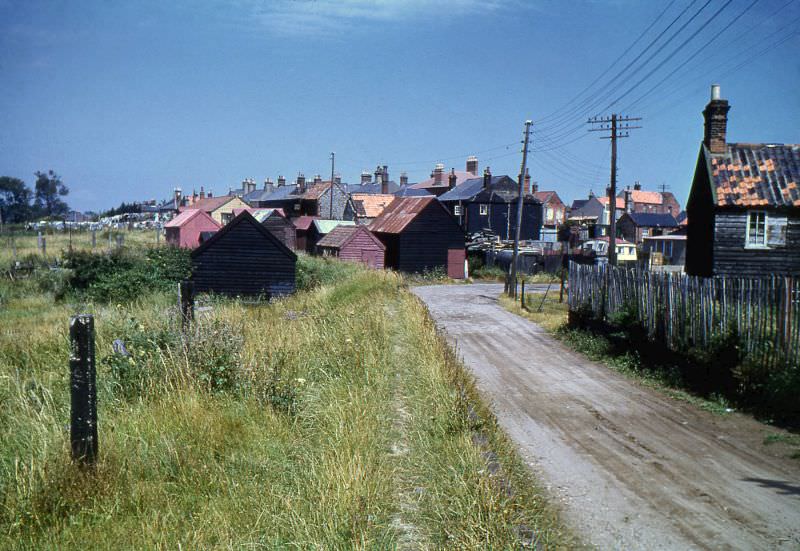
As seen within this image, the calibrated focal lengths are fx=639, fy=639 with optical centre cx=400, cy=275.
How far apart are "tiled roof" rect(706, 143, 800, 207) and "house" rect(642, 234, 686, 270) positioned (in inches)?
1176

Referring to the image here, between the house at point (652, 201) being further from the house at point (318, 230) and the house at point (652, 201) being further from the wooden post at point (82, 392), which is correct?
the wooden post at point (82, 392)

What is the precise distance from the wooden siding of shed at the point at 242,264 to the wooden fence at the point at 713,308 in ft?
70.6

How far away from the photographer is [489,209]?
60.1m

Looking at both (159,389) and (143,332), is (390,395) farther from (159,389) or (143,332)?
(143,332)

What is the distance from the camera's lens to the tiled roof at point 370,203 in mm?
75000

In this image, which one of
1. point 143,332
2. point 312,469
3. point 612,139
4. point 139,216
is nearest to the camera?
point 312,469

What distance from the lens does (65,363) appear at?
10.4 meters

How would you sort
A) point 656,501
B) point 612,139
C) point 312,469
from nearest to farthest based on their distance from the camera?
point 312,469 → point 656,501 → point 612,139

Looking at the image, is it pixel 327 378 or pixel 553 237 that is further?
pixel 553 237

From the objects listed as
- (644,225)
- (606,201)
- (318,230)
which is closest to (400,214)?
(318,230)

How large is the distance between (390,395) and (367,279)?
67.8ft

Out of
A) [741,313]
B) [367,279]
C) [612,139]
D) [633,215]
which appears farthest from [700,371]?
[633,215]

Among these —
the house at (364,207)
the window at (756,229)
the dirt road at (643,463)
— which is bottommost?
the dirt road at (643,463)

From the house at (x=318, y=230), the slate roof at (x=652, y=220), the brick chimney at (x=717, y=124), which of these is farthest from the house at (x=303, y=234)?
the slate roof at (x=652, y=220)
